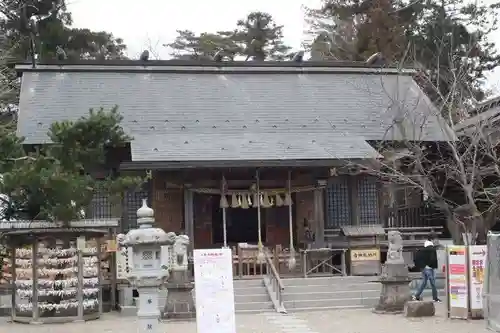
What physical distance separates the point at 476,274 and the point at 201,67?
15.0 metres

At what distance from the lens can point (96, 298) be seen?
1667cm

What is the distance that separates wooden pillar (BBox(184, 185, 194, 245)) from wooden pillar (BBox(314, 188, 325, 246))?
12.4 feet

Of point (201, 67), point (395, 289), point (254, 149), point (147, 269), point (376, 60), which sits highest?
point (376, 60)

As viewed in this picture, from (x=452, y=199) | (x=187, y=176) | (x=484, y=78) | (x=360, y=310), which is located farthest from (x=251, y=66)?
(x=484, y=78)

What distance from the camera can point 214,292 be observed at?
10562mm

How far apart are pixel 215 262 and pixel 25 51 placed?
1060 inches

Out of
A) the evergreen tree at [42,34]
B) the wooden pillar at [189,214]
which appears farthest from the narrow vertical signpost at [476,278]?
the evergreen tree at [42,34]

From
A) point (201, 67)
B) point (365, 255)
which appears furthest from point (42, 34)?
point (365, 255)

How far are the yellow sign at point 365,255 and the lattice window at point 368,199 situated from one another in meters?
2.32

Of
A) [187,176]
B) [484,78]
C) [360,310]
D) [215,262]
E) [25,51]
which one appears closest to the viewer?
[215,262]

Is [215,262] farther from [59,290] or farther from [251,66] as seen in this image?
[251,66]

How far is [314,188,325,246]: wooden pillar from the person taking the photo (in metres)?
21.7

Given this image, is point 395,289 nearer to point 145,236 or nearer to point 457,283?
point 457,283

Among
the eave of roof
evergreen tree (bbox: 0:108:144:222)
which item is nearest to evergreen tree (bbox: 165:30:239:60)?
the eave of roof
